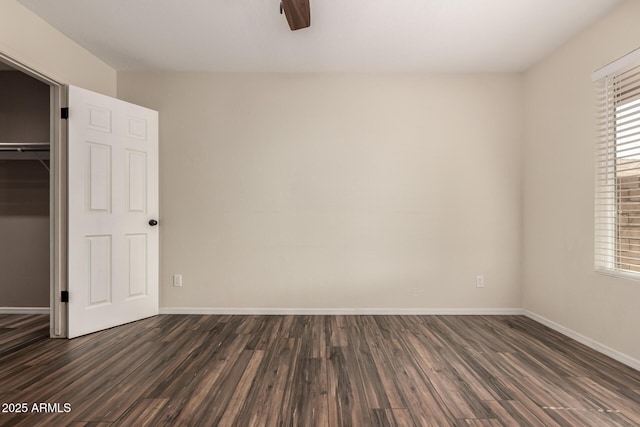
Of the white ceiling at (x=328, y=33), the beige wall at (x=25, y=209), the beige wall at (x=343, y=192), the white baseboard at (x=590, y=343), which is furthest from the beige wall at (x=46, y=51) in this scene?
the white baseboard at (x=590, y=343)

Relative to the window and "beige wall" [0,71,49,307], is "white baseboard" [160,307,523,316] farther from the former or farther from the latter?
"beige wall" [0,71,49,307]

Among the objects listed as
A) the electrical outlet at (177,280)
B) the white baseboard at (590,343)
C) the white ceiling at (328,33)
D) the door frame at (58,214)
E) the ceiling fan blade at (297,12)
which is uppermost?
the white ceiling at (328,33)

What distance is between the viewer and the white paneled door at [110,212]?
287 cm

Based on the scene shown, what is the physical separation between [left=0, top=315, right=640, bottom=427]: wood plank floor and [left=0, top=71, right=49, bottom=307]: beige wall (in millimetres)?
542

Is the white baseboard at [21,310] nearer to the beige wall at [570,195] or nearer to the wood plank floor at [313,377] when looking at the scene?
the wood plank floor at [313,377]

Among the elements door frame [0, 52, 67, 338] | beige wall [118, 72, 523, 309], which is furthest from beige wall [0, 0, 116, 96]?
beige wall [118, 72, 523, 309]

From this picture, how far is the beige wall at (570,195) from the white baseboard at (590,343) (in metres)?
0.03

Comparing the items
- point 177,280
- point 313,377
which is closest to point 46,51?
point 177,280

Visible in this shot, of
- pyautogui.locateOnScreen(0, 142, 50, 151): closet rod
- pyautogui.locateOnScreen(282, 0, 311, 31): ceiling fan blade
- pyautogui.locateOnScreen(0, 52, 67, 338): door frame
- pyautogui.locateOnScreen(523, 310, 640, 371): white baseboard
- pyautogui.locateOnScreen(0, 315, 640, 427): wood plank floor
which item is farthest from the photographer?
pyautogui.locateOnScreen(0, 142, 50, 151): closet rod

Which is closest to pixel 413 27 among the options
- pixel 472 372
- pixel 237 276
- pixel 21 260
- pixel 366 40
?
pixel 366 40

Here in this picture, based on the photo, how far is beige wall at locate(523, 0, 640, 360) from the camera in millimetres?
2410

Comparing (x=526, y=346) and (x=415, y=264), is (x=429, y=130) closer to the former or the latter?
(x=415, y=264)

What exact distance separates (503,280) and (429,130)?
1.86m

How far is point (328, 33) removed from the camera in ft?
9.08
